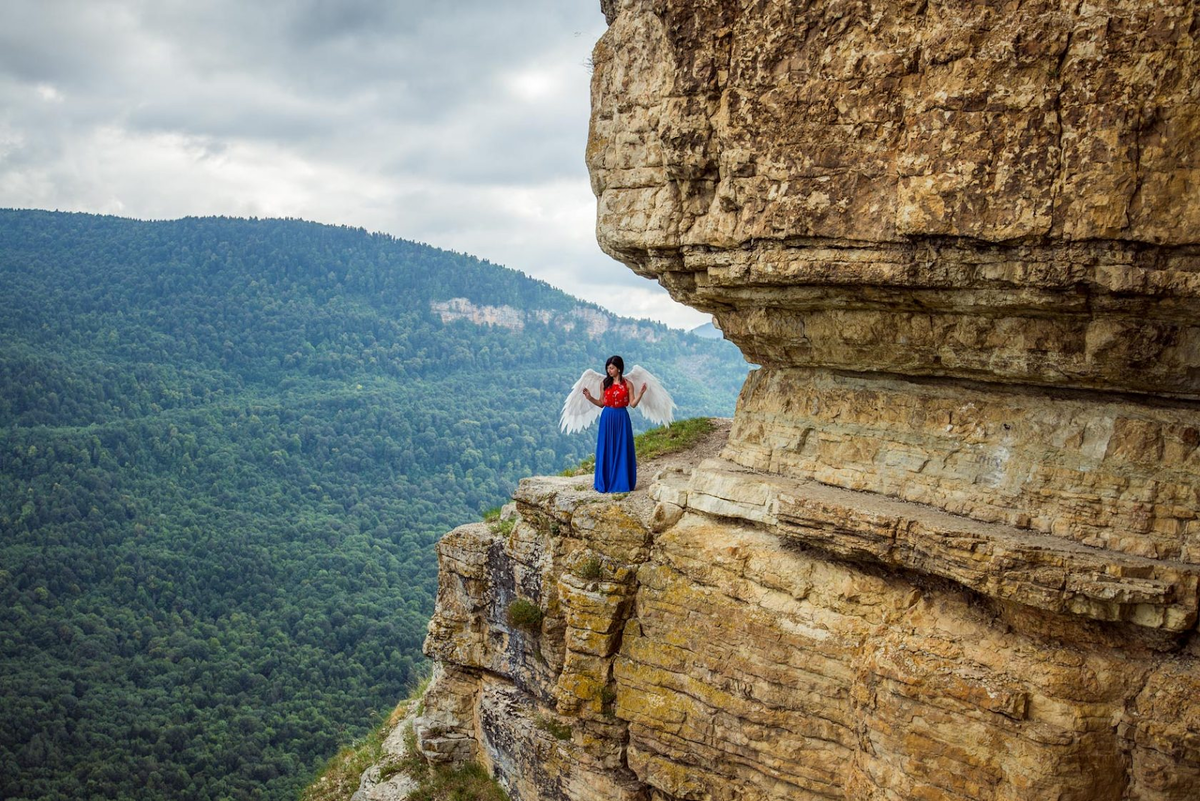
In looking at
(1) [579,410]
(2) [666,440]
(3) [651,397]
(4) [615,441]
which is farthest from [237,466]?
(4) [615,441]

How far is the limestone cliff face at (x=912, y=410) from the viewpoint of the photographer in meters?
7.70

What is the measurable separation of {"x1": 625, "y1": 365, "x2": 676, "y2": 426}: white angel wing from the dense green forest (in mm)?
30231

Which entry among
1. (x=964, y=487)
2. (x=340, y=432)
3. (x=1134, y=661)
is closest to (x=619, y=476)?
(x=964, y=487)

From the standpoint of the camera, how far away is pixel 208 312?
438 feet

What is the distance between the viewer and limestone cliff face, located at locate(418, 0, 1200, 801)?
7695mm

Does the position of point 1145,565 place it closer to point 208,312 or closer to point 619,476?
point 619,476

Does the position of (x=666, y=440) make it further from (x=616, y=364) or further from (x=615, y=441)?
(x=616, y=364)

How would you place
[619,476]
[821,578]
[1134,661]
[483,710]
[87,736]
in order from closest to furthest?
[1134,661], [821,578], [619,476], [483,710], [87,736]

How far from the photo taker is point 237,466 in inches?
3568

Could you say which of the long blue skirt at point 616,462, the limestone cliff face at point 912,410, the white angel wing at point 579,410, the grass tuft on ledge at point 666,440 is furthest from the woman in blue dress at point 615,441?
the grass tuft on ledge at point 666,440

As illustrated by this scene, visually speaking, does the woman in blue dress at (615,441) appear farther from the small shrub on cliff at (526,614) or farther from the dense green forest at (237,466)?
the dense green forest at (237,466)

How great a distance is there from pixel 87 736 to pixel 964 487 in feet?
148

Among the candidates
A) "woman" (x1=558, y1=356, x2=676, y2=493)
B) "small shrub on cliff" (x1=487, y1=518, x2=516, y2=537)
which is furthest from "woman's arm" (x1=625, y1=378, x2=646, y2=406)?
"small shrub on cliff" (x1=487, y1=518, x2=516, y2=537)

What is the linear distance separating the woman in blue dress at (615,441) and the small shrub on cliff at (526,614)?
7.62 feet
